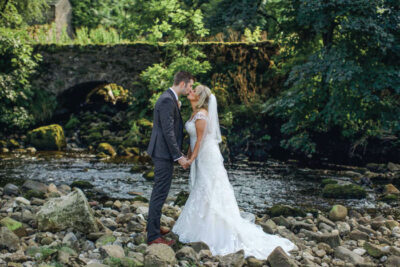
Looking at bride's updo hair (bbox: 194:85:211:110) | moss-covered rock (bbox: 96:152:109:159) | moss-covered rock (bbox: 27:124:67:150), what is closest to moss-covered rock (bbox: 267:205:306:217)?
bride's updo hair (bbox: 194:85:211:110)

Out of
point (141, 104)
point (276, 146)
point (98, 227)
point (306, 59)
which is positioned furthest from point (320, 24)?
point (141, 104)

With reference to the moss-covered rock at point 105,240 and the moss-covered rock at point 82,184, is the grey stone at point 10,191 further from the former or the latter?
the moss-covered rock at point 105,240

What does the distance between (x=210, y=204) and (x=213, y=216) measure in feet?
0.53

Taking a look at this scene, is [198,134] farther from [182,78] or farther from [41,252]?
[41,252]

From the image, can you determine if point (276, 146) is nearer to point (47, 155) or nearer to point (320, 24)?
point (320, 24)

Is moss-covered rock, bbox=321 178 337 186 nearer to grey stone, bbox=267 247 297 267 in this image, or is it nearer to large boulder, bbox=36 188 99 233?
grey stone, bbox=267 247 297 267

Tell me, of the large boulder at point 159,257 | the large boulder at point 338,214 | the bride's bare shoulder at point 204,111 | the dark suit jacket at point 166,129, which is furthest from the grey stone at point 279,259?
the large boulder at point 338,214

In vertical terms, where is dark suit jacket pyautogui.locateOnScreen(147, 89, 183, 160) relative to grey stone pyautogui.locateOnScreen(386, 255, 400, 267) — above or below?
above

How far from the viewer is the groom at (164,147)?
16.4ft

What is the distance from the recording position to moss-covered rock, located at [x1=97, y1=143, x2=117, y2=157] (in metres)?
15.2

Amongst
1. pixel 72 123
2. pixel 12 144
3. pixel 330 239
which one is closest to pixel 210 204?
pixel 330 239

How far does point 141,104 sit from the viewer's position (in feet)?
59.2

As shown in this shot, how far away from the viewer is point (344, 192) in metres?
9.23

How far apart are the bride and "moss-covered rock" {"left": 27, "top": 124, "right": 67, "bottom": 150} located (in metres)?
11.6
